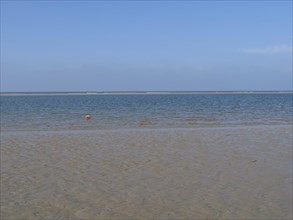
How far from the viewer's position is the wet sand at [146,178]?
7098 mm

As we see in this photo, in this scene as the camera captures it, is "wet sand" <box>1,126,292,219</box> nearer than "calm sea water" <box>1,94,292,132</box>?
Yes

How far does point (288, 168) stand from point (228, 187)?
2892 mm

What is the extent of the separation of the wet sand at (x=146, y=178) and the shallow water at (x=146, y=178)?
0.06 ft

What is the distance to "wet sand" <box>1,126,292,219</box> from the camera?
23.3 feet

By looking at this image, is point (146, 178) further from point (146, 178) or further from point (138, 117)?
point (138, 117)

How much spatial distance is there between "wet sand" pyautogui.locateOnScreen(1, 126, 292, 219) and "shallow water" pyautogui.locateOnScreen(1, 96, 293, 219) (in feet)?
0.06

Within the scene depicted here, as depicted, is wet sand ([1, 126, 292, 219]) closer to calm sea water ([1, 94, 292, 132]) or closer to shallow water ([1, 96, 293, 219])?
shallow water ([1, 96, 293, 219])

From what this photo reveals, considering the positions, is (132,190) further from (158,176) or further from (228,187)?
(228,187)

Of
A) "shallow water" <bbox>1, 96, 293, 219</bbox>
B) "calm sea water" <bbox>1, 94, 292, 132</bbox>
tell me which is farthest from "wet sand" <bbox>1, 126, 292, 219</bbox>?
"calm sea water" <bbox>1, 94, 292, 132</bbox>

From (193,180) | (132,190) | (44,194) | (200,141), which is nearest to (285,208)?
(193,180)

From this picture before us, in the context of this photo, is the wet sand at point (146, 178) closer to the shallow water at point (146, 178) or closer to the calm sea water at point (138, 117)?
the shallow water at point (146, 178)

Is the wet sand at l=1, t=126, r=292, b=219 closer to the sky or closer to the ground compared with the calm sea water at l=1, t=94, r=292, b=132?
closer to the ground

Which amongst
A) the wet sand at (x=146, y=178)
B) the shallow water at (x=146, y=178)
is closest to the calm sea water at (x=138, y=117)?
the shallow water at (x=146, y=178)

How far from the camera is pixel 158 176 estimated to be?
9648mm
